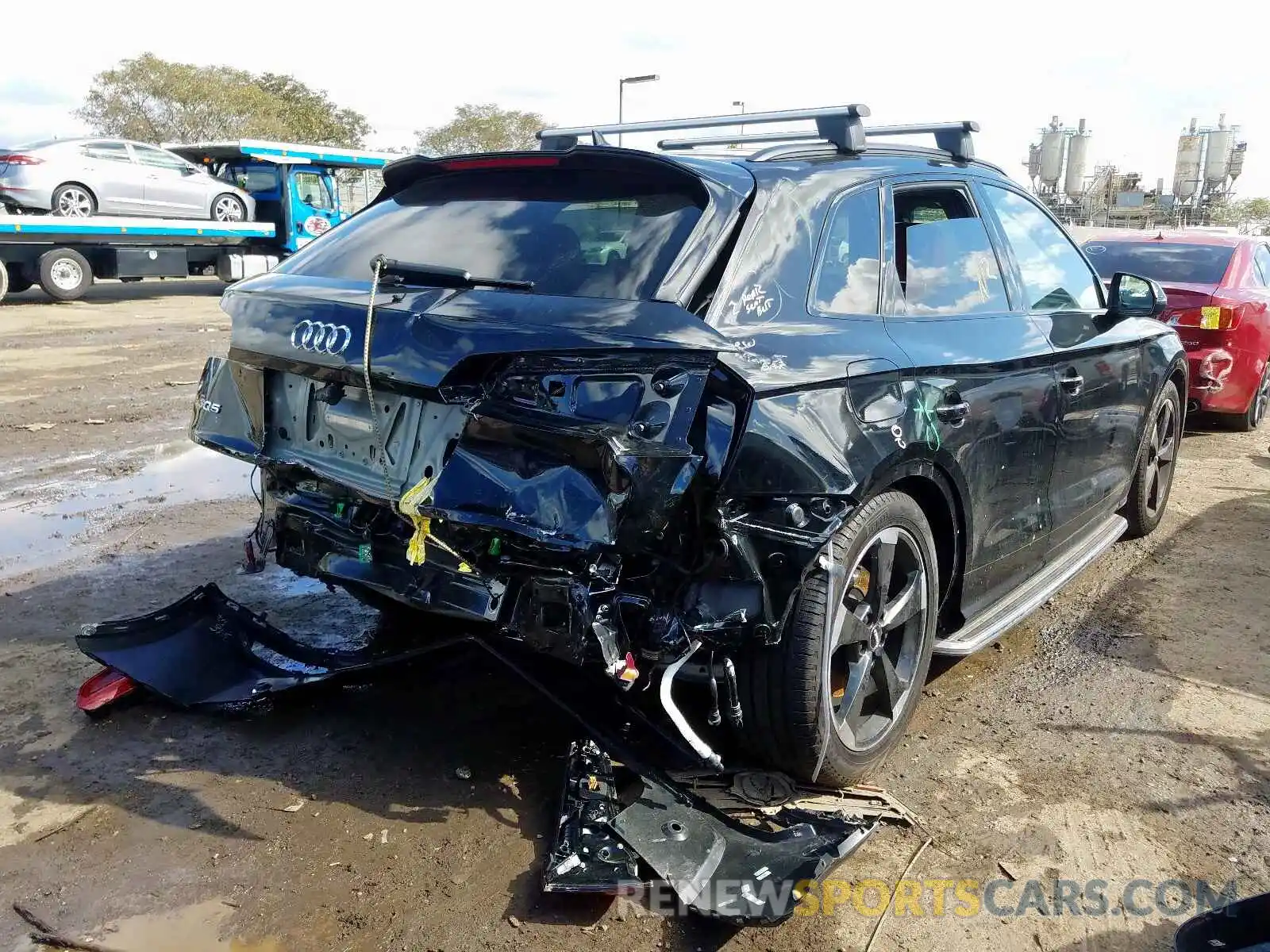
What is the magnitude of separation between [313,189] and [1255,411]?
18.5m

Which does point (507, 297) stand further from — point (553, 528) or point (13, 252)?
point (13, 252)

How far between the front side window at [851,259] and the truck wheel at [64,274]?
17333 mm

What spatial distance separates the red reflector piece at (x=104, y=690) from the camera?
3.38 metres

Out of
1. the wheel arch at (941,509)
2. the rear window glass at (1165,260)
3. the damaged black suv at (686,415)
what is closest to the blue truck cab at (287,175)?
the rear window glass at (1165,260)

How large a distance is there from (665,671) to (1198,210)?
51.4m

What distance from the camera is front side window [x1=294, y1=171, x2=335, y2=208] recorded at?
69.9 ft

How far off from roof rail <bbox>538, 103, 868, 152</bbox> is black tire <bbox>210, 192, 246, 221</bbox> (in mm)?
18209

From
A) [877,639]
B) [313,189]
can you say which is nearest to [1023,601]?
[877,639]

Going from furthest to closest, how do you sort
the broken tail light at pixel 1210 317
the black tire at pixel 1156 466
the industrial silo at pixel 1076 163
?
the industrial silo at pixel 1076 163
the broken tail light at pixel 1210 317
the black tire at pixel 1156 466

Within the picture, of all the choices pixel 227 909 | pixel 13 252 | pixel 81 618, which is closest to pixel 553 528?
pixel 227 909

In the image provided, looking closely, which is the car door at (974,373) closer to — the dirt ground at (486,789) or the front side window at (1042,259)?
the front side window at (1042,259)

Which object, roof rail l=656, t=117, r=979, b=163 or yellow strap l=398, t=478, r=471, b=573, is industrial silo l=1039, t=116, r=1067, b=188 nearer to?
roof rail l=656, t=117, r=979, b=163

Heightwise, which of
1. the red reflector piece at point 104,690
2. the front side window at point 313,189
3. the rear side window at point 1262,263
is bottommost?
the red reflector piece at point 104,690

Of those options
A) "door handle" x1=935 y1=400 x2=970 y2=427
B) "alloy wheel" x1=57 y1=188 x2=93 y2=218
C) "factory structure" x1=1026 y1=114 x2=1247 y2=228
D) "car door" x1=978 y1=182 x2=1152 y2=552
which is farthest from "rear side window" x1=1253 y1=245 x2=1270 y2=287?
"factory structure" x1=1026 y1=114 x2=1247 y2=228
